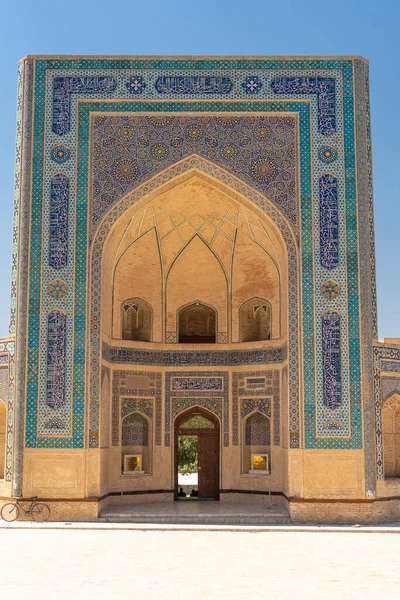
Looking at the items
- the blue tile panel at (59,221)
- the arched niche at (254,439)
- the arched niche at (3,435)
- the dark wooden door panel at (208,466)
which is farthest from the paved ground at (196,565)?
the blue tile panel at (59,221)

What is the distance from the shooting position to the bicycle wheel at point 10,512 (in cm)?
1068

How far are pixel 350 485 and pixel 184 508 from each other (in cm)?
277

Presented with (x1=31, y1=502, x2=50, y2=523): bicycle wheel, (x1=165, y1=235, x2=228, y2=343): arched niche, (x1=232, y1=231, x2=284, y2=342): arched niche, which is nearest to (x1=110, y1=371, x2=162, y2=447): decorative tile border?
(x1=165, y1=235, x2=228, y2=343): arched niche

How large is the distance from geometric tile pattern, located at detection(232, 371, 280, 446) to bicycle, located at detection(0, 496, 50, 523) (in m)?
3.69

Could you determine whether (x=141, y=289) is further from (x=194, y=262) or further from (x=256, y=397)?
(x=256, y=397)

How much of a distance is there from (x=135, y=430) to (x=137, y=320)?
199 centimetres

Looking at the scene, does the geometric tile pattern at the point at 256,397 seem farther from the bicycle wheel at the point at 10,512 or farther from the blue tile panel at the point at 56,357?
the bicycle wheel at the point at 10,512

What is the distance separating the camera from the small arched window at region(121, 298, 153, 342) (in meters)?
13.3

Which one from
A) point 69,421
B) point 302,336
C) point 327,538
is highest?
point 302,336

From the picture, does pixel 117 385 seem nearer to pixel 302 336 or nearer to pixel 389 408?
pixel 302 336

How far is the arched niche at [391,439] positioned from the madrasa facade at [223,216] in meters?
0.02

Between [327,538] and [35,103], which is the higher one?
[35,103]

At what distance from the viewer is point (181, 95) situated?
11555 millimetres

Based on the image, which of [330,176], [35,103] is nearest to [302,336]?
[330,176]
